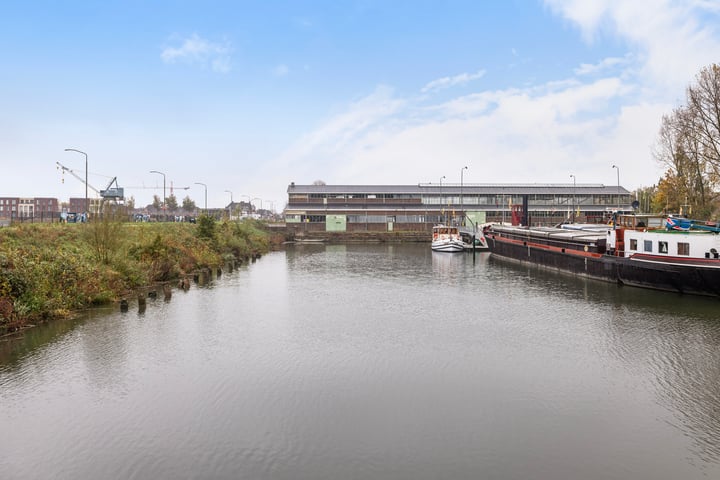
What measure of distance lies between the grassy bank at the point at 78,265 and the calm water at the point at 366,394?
5.72ft

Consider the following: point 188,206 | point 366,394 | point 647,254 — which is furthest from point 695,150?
point 188,206

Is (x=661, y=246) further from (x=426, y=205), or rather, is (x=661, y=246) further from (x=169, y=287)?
(x=426, y=205)

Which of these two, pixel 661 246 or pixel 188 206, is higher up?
pixel 188 206

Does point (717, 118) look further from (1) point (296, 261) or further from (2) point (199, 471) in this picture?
(2) point (199, 471)

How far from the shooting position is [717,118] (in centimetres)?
4656

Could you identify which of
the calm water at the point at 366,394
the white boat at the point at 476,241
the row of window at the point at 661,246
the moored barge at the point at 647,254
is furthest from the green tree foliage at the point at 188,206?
the row of window at the point at 661,246

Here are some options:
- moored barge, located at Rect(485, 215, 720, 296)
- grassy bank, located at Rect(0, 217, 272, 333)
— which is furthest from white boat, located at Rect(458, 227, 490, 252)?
grassy bank, located at Rect(0, 217, 272, 333)

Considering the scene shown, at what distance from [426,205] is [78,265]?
95947 mm

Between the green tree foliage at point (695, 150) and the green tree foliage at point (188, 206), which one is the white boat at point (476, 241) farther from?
the green tree foliage at point (188, 206)

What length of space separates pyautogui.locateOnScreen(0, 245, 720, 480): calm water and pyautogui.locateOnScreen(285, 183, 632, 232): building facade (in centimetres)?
8501

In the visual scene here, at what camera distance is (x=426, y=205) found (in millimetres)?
121250

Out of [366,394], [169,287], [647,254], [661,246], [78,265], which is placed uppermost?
[661,246]

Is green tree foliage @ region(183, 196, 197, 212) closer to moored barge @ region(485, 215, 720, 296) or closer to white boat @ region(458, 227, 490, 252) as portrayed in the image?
white boat @ region(458, 227, 490, 252)

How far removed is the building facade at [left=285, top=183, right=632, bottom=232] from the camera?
117938mm
